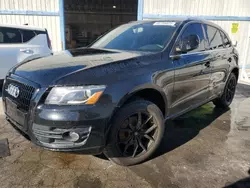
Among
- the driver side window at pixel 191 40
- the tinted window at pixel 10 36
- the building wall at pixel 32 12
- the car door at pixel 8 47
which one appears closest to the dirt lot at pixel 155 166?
the driver side window at pixel 191 40

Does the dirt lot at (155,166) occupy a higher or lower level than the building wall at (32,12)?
lower

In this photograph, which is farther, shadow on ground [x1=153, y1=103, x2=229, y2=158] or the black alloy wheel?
shadow on ground [x1=153, y1=103, x2=229, y2=158]

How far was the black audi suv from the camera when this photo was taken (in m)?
1.94

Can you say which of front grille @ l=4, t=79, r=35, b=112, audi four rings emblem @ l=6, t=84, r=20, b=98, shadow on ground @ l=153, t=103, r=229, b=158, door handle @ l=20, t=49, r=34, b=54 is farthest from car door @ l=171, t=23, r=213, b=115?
door handle @ l=20, t=49, r=34, b=54

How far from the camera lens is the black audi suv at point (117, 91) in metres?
1.94

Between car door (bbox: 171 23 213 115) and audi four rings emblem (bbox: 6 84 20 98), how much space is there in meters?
1.81

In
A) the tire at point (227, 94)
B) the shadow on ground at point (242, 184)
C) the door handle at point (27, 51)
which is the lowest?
the shadow on ground at point (242, 184)

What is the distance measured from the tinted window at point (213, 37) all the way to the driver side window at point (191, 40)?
0.25m

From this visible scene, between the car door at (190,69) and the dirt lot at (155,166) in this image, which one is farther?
the car door at (190,69)

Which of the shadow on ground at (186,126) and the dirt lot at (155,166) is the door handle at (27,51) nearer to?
the dirt lot at (155,166)

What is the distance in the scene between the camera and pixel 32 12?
27.5 ft

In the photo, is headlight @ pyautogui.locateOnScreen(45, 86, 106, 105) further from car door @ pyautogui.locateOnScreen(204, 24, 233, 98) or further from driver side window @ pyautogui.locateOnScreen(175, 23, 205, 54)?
car door @ pyautogui.locateOnScreen(204, 24, 233, 98)

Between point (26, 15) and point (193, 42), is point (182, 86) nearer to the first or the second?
point (193, 42)

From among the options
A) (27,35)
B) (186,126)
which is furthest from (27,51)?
(186,126)
